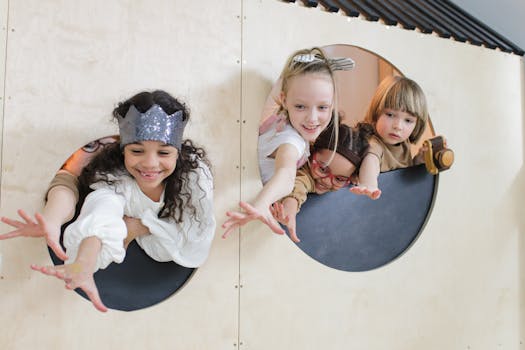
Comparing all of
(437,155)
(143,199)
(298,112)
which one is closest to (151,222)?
(143,199)

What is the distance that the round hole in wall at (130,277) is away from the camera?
5.24ft

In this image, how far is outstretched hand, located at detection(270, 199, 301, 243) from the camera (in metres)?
1.75

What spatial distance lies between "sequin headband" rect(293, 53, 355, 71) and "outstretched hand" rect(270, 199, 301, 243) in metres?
0.41

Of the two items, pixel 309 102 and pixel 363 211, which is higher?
pixel 309 102

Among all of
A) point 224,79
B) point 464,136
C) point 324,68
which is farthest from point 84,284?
point 464,136

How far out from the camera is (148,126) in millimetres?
1502

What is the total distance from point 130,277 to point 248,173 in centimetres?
44

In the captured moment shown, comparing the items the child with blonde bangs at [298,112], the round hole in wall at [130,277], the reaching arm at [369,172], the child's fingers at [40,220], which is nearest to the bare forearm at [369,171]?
the reaching arm at [369,172]

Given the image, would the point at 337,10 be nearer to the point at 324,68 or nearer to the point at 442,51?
the point at 324,68

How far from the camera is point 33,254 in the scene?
154 cm

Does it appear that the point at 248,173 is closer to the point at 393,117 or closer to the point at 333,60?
the point at 333,60

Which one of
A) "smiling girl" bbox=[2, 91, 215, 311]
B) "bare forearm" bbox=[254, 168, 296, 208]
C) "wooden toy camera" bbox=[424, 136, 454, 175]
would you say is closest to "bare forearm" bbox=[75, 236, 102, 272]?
"smiling girl" bbox=[2, 91, 215, 311]

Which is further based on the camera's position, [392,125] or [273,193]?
[392,125]

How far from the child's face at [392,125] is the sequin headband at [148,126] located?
76 centimetres
